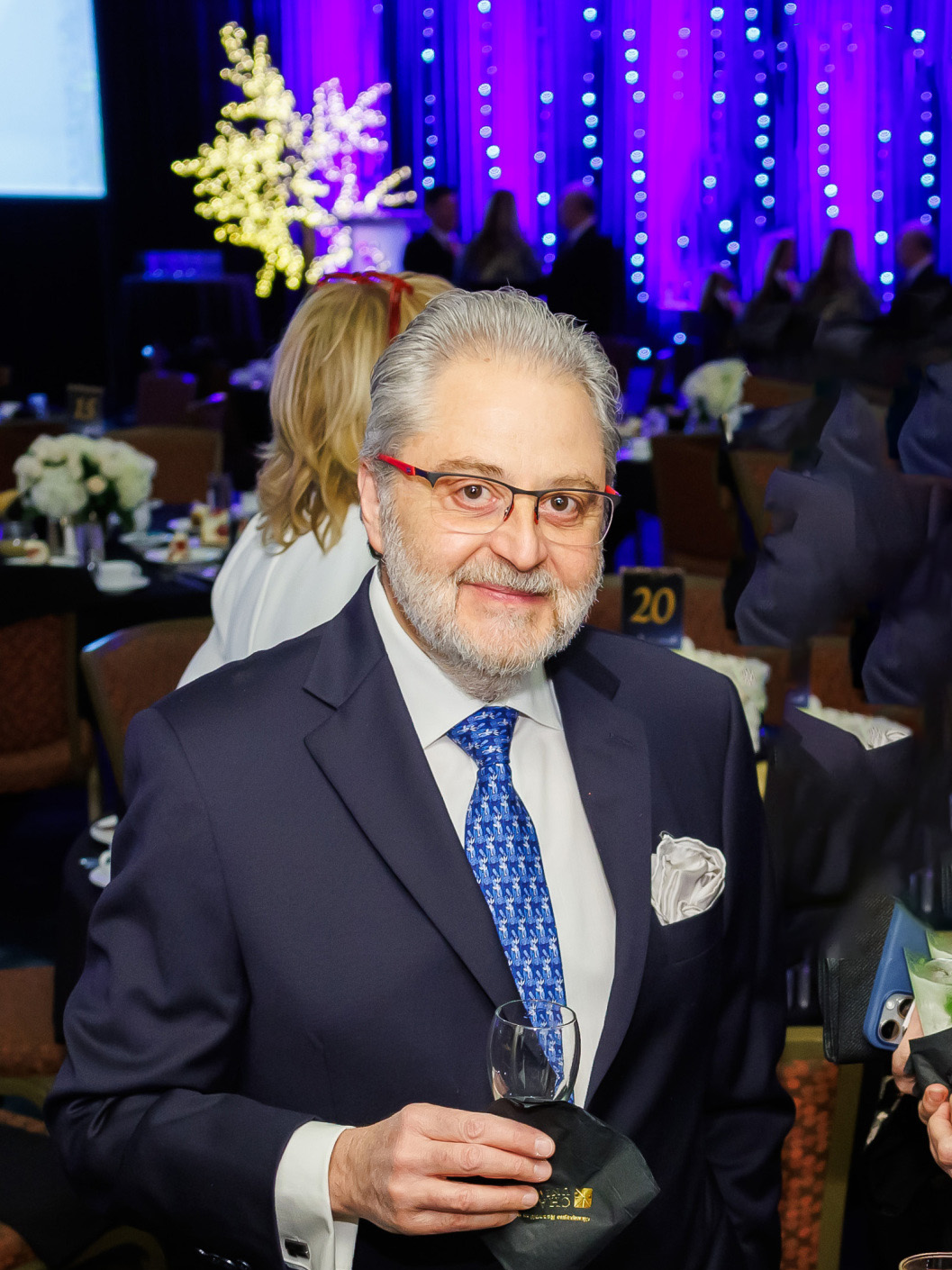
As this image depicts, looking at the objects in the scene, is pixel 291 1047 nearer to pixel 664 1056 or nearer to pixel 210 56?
pixel 664 1056

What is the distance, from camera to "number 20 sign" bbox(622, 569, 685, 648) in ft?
8.63

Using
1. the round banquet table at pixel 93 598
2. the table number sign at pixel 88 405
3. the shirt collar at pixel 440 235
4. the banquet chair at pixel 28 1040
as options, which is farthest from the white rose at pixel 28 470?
the shirt collar at pixel 440 235

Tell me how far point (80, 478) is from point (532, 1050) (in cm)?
396

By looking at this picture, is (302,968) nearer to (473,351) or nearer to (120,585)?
(473,351)

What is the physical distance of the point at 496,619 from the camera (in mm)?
1250

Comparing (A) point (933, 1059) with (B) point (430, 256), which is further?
(B) point (430, 256)

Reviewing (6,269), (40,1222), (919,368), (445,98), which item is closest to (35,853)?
(40,1222)

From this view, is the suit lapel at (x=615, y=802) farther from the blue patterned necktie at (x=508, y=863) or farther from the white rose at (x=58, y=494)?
the white rose at (x=58, y=494)

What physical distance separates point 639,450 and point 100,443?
2.72 meters

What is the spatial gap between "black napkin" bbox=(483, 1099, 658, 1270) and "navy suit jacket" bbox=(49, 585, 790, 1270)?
131 mm

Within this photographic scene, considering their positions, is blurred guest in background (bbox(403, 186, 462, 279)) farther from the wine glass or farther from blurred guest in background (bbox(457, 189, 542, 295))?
the wine glass

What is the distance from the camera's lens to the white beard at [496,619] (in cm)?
125

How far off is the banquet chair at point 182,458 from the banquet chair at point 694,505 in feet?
7.07

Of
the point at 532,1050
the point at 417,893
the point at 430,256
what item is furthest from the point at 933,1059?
the point at 430,256
